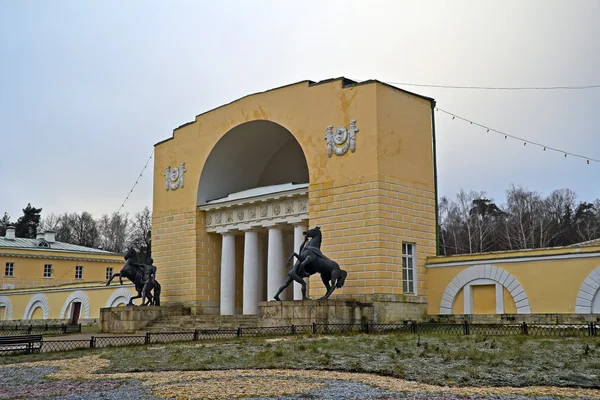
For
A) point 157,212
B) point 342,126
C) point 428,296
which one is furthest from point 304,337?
point 157,212

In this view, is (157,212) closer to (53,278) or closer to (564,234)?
(53,278)

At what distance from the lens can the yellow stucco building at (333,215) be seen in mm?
22188

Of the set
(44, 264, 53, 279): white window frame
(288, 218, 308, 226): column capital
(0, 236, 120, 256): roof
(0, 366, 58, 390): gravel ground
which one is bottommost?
(0, 366, 58, 390): gravel ground

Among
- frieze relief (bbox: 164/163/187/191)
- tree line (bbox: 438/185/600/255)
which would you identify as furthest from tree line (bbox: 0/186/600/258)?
frieze relief (bbox: 164/163/187/191)

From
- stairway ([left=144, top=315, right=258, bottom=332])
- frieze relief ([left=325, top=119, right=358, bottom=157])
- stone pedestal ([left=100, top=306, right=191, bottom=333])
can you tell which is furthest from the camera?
stone pedestal ([left=100, top=306, right=191, bottom=333])

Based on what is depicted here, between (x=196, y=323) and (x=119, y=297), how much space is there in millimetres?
10183

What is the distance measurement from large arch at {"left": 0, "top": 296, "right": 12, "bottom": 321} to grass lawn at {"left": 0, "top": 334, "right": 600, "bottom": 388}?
29.8 meters

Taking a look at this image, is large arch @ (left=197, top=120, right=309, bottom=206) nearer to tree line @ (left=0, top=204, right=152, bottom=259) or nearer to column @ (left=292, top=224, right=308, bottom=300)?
column @ (left=292, top=224, right=308, bottom=300)

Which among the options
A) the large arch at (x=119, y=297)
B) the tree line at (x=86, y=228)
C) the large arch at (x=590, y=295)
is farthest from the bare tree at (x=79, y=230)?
the large arch at (x=590, y=295)

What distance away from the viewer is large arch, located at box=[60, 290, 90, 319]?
36.6 meters

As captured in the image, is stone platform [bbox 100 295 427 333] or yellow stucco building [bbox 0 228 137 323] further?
yellow stucco building [bbox 0 228 137 323]

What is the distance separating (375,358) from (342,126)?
42.9ft

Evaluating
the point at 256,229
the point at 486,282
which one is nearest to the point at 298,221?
the point at 256,229

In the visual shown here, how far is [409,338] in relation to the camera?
1658 centimetres
